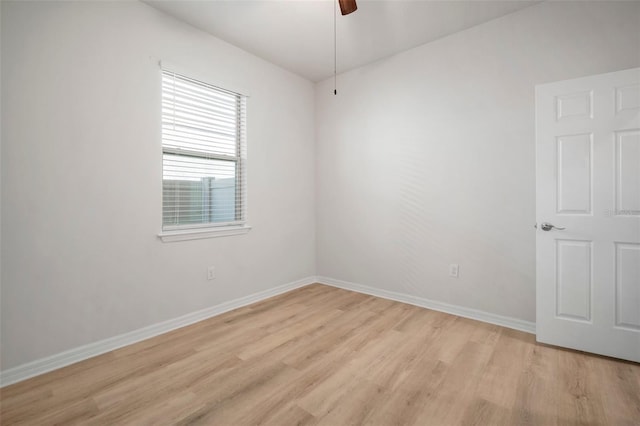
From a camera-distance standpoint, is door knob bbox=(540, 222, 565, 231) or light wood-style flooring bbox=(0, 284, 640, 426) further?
door knob bbox=(540, 222, 565, 231)

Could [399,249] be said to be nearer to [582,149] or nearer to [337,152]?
[337,152]

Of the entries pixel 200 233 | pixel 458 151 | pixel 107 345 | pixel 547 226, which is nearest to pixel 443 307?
pixel 547 226

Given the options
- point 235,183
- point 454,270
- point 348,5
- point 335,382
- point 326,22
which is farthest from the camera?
point 235,183

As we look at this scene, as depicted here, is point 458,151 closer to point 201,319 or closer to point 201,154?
point 201,154

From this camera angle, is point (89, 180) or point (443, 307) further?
point (443, 307)

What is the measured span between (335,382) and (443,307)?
67.3 inches

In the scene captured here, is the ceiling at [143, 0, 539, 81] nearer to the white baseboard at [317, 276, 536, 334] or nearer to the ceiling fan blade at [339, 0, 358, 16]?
the ceiling fan blade at [339, 0, 358, 16]

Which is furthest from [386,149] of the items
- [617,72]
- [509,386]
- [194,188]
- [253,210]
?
[509,386]

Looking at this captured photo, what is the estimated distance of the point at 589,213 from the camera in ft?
7.30

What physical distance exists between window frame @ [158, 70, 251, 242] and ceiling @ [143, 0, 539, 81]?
20.7 inches

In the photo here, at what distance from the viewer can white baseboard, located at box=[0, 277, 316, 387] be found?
1.93 metres

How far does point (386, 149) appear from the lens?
351 centimetres

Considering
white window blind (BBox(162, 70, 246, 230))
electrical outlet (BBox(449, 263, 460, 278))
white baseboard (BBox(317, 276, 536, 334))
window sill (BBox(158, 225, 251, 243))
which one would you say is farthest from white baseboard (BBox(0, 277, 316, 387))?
electrical outlet (BBox(449, 263, 460, 278))

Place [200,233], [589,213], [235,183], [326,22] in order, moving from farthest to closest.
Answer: [235,183], [200,233], [326,22], [589,213]
